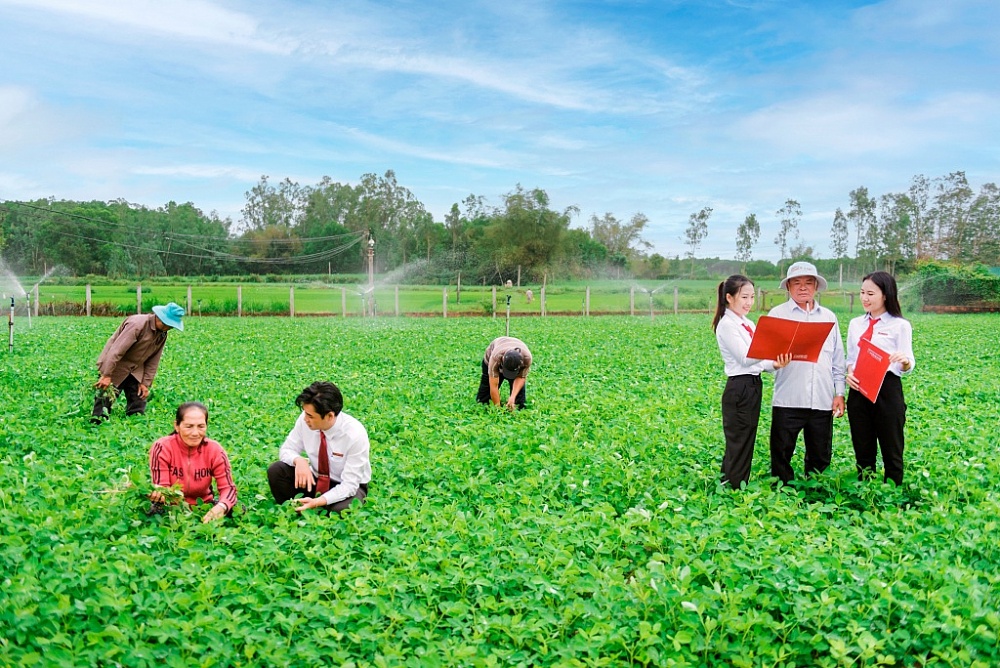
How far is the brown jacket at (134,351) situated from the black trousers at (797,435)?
6.33 metres

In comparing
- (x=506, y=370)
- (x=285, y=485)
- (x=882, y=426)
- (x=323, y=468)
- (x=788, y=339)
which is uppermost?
(x=788, y=339)

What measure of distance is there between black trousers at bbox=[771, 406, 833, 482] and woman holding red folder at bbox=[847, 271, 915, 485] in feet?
0.86

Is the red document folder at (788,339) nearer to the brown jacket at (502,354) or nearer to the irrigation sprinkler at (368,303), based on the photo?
the brown jacket at (502,354)

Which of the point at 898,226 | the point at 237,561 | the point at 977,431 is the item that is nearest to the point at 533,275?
the point at 898,226

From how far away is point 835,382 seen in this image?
6.45 metres

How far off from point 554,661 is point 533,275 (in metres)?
50.6

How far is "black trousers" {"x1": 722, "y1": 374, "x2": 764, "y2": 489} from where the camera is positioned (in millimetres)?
6293

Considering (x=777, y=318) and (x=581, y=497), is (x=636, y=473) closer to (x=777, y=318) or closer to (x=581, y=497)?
(x=581, y=497)

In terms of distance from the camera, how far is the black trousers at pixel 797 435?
21.1 feet

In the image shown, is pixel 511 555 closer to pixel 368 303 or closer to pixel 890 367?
pixel 890 367

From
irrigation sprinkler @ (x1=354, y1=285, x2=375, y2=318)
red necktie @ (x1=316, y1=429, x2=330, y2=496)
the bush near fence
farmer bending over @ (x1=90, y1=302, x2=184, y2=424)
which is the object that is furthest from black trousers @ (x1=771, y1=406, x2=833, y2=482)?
the bush near fence

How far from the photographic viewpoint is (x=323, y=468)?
5938 millimetres

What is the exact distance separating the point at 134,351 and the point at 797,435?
6925 millimetres

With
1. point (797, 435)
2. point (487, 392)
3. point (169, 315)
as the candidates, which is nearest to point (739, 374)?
point (797, 435)
